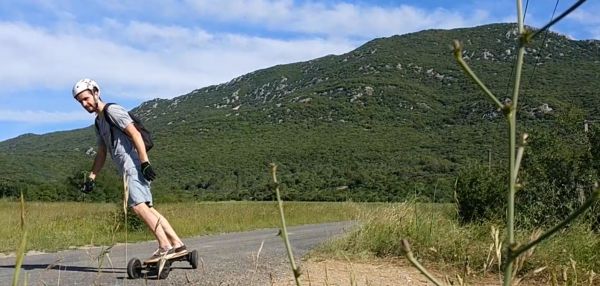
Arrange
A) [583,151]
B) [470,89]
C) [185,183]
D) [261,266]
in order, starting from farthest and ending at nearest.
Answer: [470,89]
[185,183]
[583,151]
[261,266]

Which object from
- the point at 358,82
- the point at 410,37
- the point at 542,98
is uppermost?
the point at 410,37

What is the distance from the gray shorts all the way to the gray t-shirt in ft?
0.27

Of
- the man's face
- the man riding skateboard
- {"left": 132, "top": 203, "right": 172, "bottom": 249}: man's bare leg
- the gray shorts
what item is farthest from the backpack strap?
{"left": 132, "top": 203, "right": 172, "bottom": 249}: man's bare leg

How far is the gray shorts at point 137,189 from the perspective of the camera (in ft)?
17.0

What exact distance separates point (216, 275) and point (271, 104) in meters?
97.3

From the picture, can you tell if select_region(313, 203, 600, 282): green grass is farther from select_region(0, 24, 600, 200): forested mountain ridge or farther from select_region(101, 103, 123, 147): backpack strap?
select_region(0, 24, 600, 200): forested mountain ridge

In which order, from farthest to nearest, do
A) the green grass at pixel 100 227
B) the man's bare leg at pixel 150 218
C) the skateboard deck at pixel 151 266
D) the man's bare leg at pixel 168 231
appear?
the green grass at pixel 100 227 < the man's bare leg at pixel 168 231 < the man's bare leg at pixel 150 218 < the skateboard deck at pixel 151 266

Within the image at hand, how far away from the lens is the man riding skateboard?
204 inches

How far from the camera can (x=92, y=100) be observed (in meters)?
5.38

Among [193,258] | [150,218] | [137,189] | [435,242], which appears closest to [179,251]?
[193,258]

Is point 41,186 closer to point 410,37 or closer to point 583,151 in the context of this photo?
point 583,151

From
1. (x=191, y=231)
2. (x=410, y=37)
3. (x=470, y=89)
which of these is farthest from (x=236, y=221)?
(x=410, y=37)

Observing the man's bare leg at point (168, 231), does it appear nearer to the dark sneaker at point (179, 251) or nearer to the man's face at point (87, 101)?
the dark sneaker at point (179, 251)

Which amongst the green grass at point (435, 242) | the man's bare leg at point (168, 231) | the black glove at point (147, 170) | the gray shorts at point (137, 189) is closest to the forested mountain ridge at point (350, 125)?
the green grass at point (435, 242)
